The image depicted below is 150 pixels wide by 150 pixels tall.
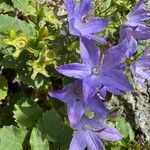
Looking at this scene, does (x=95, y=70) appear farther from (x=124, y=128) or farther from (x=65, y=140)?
(x=124, y=128)

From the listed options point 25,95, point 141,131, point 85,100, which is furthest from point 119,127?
point 85,100

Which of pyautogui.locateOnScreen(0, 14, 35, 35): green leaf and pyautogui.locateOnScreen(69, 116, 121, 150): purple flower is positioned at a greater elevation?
pyautogui.locateOnScreen(0, 14, 35, 35): green leaf

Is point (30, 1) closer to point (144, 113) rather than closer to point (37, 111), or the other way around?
point (37, 111)

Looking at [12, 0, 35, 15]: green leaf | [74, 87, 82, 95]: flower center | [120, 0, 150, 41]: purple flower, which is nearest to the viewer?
[74, 87, 82, 95]: flower center

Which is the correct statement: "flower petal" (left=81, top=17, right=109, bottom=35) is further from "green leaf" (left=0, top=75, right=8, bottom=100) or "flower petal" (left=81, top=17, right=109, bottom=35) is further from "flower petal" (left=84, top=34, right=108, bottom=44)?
"green leaf" (left=0, top=75, right=8, bottom=100)

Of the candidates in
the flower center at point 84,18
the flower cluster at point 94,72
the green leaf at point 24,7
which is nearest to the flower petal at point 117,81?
the flower cluster at point 94,72

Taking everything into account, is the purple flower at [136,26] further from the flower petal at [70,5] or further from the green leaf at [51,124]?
the green leaf at [51,124]

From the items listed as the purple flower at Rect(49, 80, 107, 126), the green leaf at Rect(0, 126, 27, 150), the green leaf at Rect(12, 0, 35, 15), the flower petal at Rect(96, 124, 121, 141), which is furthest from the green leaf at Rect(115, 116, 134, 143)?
the green leaf at Rect(12, 0, 35, 15)

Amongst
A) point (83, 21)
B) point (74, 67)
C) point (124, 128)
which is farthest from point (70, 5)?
point (124, 128)
